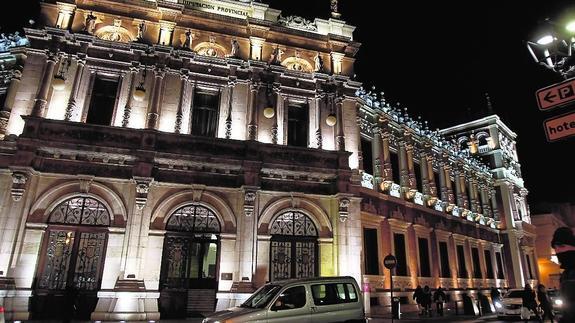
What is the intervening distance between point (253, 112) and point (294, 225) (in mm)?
5727

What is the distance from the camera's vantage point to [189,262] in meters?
15.7

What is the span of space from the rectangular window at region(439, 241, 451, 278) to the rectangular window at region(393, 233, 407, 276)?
4.92 meters

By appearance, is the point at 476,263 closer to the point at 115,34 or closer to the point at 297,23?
the point at 297,23

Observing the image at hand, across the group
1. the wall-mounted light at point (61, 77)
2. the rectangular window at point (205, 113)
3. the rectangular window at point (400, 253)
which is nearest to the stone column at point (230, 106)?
the rectangular window at point (205, 113)

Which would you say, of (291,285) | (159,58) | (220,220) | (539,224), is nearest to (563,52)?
(291,285)

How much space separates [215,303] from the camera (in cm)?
1537

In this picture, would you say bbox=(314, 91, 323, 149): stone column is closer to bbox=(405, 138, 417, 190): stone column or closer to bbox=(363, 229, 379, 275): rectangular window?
bbox=(363, 229, 379, 275): rectangular window

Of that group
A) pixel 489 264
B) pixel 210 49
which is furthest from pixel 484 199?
pixel 210 49

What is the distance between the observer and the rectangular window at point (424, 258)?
954 inches

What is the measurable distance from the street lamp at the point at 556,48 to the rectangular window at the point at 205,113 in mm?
13223

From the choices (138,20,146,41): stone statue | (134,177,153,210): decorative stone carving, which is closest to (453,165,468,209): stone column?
(134,177,153,210): decorative stone carving

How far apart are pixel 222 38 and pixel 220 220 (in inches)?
367

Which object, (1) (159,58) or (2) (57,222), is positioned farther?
(1) (159,58)

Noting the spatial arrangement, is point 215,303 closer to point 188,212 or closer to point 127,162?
point 188,212
